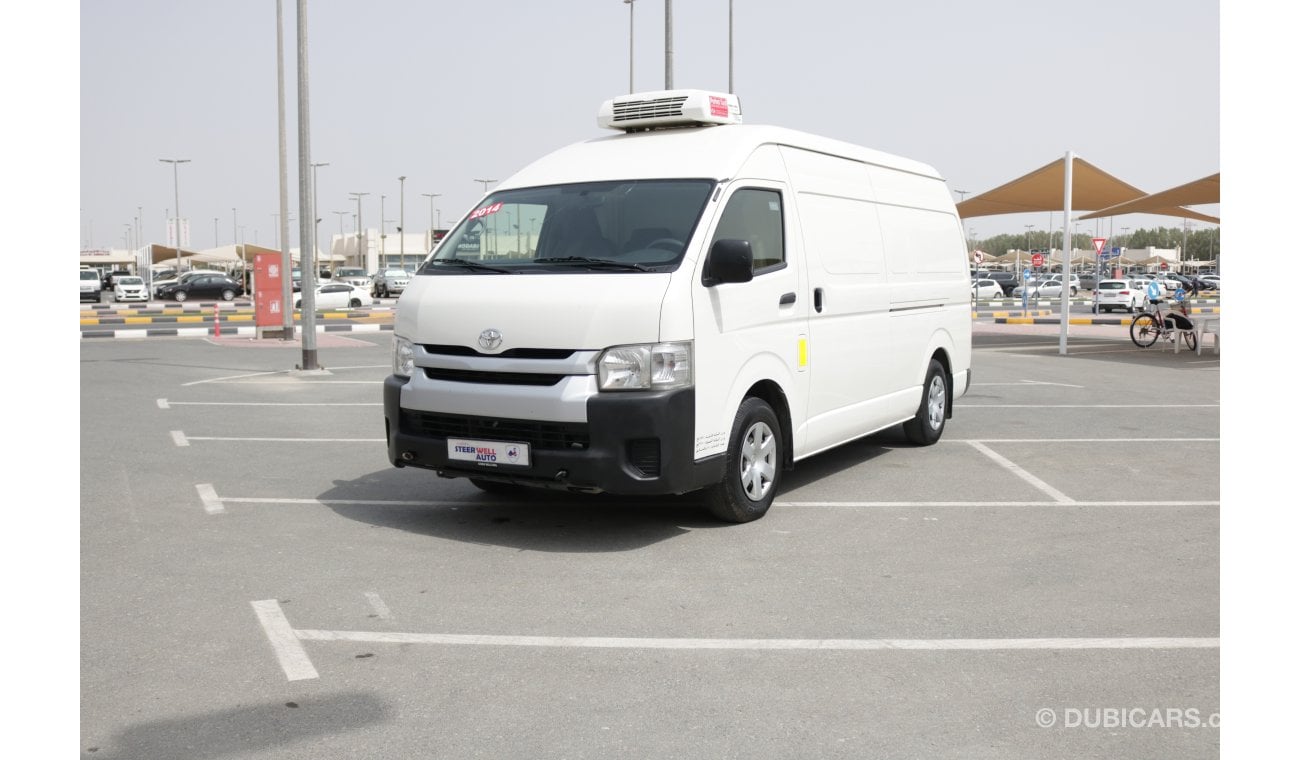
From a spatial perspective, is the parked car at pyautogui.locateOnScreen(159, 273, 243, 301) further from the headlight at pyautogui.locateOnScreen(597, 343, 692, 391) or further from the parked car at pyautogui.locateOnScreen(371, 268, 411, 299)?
the headlight at pyautogui.locateOnScreen(597, 343, 692, 391)

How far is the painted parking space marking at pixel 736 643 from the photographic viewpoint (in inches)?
195

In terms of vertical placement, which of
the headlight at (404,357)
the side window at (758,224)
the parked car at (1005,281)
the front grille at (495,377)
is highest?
the parked car at (1005,281)

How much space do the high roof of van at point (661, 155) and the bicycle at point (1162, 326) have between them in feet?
52.4

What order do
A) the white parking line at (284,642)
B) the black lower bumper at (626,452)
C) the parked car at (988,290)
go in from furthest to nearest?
the parked car at (988,290), the black lower bumper at (626,452), the white parking line at (284,642)

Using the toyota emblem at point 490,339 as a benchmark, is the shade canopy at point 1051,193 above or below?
above

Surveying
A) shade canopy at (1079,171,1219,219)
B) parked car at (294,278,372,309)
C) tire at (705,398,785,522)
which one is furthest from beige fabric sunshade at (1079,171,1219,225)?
parked car at (294,278,372,309)

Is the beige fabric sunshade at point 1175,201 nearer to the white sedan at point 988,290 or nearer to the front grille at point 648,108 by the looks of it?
the front grille at point 648,108

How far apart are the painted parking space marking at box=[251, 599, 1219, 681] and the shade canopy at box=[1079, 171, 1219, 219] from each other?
18.2 m

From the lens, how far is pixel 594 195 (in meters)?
7.53

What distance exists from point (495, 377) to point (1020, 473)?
173 inches

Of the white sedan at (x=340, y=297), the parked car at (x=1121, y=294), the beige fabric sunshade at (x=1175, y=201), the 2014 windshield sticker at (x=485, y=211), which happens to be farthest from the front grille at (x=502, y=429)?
the parked car at (x=1121, y=294)

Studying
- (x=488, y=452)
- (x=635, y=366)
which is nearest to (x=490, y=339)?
(x=488, y=452)

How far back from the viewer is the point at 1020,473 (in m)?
9.11
